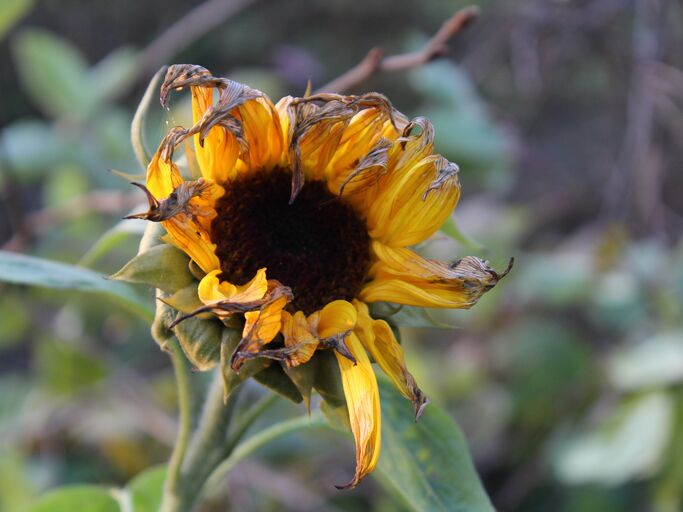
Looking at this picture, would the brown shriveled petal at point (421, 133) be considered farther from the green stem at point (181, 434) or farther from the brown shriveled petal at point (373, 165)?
the green stem at point (181, 434)

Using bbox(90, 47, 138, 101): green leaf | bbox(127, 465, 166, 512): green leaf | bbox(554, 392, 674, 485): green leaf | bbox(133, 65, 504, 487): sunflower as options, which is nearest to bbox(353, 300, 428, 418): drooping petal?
bbox(133, 65, 504, 487): sunflower

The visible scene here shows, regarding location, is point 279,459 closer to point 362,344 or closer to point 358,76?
point 358,76

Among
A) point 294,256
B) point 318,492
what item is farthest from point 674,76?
point 294,256

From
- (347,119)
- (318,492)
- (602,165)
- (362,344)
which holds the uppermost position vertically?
(347,119)

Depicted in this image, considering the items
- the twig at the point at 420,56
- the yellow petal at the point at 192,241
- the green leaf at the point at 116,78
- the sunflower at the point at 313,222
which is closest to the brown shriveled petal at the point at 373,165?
the sunflower at the point at 313,222

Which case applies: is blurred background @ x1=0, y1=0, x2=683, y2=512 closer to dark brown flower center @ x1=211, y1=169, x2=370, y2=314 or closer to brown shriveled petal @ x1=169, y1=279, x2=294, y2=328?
→ dark brown flower center @ x1=211, y1=169, x2=370, y2=314

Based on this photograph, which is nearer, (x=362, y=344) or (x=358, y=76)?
(x=362, y=344)
